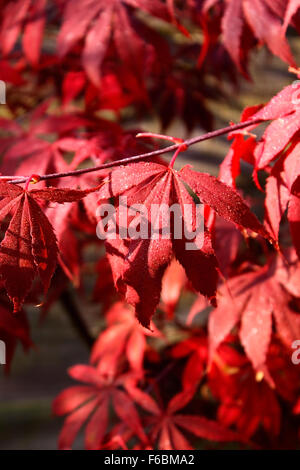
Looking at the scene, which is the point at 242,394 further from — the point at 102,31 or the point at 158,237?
the point at 102,31

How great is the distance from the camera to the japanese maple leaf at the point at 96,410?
36.7 inches

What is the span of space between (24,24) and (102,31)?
0.28 meters

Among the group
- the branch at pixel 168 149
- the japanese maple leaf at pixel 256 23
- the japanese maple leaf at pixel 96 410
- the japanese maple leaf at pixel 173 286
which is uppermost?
the japanese maple leaf at pixel 256 23

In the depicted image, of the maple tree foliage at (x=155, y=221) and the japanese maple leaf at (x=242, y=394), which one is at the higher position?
the maple tree foliage at (x=155, y=221)

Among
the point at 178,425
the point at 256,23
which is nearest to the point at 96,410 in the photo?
the point at 178,425

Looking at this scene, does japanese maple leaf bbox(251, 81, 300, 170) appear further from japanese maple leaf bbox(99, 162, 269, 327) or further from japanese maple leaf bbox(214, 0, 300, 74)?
japanese maple leaf bbox(214, 0, 300, 74)

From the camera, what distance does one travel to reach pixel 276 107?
0.60 metres

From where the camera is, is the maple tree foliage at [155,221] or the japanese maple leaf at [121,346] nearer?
the maple tree foliage at [155,221]

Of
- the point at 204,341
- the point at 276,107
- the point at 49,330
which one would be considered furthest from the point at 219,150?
the point at 276,107

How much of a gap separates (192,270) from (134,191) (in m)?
0.11

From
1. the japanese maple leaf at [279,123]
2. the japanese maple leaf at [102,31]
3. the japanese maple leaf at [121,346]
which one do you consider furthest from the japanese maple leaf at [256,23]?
the japanese maple leaf at [121,346]

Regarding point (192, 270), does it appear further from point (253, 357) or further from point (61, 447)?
point (61, 447)

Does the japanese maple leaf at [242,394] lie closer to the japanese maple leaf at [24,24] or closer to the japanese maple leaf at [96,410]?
the japanese maple leaf at [96,410]
